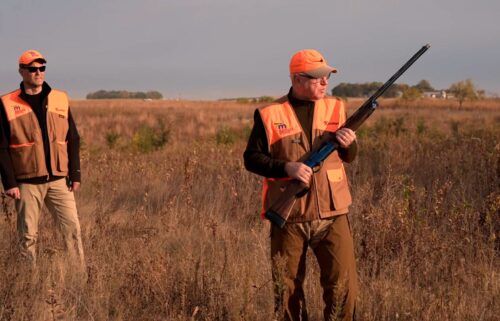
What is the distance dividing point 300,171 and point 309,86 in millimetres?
482

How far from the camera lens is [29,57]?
14.1 feet

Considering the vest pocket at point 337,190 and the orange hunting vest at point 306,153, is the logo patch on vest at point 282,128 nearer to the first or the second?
the orange hunting vest at point 306,153

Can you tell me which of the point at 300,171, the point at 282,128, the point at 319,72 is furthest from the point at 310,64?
the point at 300,171

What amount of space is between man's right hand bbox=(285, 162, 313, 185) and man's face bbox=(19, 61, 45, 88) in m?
2.59

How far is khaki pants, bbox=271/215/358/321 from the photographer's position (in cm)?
294

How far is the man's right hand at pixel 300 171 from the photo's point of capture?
2.80 metres

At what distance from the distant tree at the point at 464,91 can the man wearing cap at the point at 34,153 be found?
45.9 m

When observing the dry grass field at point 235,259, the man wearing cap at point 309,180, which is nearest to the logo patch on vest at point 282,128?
the man wearing cap at point 309,180

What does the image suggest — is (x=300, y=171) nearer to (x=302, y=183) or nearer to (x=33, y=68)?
(x=302, y=183)

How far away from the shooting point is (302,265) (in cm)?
308

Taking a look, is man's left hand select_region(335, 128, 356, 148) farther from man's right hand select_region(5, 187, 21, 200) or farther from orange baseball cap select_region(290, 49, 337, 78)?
man's right hand select_region(5, 187, 21, 200)

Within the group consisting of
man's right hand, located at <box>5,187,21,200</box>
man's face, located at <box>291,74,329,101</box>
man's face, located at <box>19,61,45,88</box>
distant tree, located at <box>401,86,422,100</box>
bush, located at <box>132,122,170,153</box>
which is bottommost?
bush, located at <box>132,122,170,153</box>

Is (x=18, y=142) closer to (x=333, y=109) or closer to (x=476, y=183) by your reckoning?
(x=333, y=109)

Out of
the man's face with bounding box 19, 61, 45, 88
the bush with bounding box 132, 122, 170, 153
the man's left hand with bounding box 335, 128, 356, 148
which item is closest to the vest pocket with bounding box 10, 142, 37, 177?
the man's face with bounding box 19, 61, 45, 88
